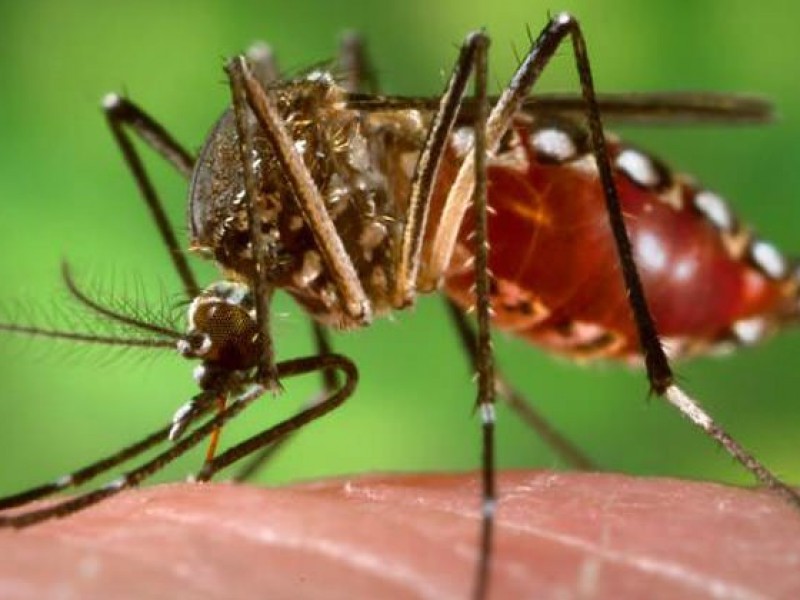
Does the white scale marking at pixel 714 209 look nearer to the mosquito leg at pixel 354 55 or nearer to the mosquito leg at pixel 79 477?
the mosquito leg at pixel 354 55

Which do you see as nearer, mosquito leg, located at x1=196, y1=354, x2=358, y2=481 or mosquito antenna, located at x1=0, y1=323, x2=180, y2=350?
mosquito leg, located at x1=196, y1=354, x2=358, y2=481

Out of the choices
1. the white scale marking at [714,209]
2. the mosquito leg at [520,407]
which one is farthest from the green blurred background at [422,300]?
the white scale marking at [714,209]

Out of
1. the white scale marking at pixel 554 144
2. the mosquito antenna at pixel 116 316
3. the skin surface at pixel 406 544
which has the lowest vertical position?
the skin surface at pixel 406 544

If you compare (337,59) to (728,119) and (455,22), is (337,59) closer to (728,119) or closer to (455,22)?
(728,119)

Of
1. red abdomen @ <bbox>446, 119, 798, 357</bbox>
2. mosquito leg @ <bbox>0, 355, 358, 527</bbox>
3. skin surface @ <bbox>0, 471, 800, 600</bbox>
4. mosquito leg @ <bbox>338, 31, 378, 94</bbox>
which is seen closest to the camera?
skin surface @ <bbox>0, 471, 800, 600</bbox>

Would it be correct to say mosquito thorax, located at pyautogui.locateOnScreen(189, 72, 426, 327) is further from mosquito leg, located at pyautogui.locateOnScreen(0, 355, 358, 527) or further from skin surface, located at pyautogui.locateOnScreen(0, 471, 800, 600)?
skin surface, located at pyautogui.locateOnScreen(0, 471, 800, 600)

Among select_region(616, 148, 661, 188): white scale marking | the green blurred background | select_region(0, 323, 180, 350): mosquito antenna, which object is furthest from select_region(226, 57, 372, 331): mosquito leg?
the green blurred background

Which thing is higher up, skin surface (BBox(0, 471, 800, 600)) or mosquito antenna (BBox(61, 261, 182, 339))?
mosquito antenna (BBox(61, 261, 182, 339))

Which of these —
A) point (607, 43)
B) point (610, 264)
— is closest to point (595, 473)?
point (610, 264)
